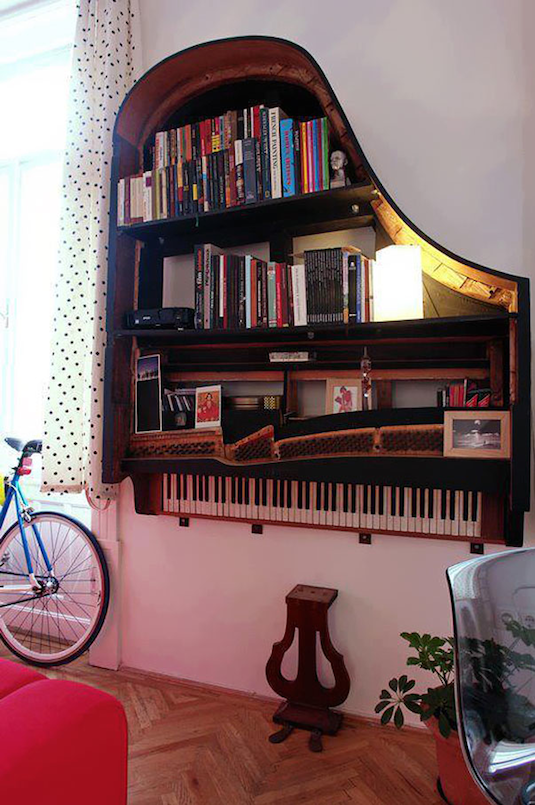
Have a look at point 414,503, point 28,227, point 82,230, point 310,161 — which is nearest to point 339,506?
point 414,503

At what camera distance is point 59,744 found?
3.26 ft

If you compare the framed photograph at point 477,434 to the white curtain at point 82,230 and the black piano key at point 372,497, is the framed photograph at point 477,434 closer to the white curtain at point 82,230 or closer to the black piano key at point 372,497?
the black piano key at point 372,497

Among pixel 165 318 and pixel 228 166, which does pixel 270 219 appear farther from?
pixel 165 318

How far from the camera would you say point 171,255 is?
2311 millimetres

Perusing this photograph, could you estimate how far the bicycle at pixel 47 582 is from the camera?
2406mm

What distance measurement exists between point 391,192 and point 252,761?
1.97 metres

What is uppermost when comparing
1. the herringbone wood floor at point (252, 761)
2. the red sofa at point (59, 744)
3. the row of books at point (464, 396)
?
the row of books at point (464, 396)

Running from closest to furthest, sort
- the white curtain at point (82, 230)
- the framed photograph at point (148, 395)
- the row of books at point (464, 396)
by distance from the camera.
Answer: the row of books at point (464, 396), the framed photograph at point (148, 395), the white curtain at point (82, 230)

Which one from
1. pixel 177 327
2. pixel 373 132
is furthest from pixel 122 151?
pixel 373 132

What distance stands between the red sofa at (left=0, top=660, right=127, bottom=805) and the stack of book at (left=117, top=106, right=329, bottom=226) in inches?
60.5

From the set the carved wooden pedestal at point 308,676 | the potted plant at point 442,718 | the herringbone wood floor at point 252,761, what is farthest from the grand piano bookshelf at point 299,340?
the herringbone wood floor at point 252,761

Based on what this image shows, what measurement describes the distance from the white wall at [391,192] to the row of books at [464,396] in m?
0.41

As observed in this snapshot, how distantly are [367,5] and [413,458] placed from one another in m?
1.64

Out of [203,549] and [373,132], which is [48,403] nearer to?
[203,549]
